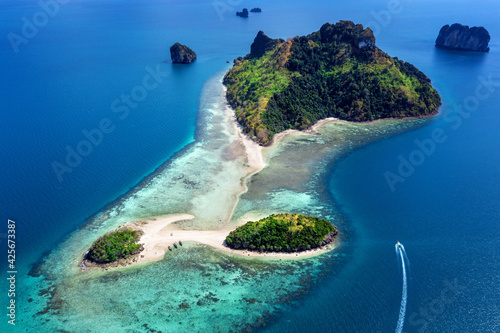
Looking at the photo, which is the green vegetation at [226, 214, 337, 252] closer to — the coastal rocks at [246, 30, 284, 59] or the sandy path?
the sandy path

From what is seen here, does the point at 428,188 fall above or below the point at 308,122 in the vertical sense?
below

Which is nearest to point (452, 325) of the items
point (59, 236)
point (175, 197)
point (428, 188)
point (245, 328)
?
point (245, 328)

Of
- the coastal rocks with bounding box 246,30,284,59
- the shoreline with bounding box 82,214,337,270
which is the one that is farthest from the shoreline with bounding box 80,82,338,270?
the coastal rocks with bounding box 246,30,284,59

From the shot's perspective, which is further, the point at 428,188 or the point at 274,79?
the point at 274,79

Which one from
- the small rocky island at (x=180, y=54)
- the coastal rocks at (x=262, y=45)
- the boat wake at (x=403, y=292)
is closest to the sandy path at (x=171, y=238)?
the boat wake at (x=403, y=292)

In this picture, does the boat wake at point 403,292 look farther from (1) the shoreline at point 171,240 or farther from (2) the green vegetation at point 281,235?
(2) the green vegetation at point 281,235

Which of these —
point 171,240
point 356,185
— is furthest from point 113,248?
point 356,185

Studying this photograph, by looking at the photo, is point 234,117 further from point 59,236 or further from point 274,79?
point 59,236
